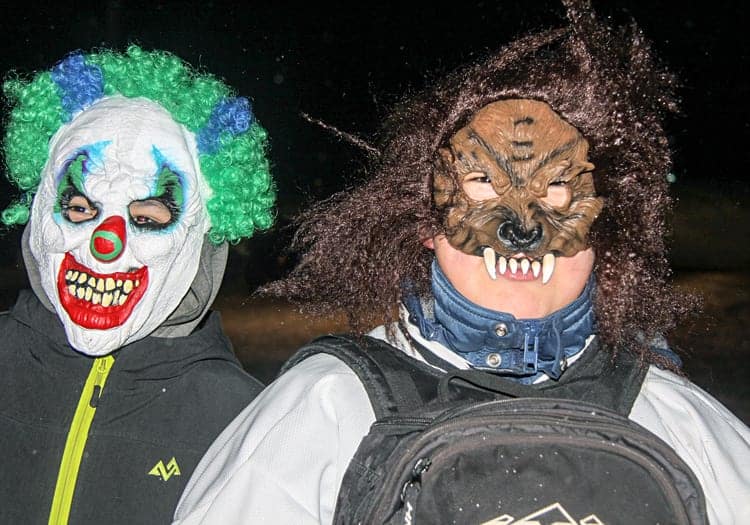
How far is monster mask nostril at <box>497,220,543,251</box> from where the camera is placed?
1.96 m

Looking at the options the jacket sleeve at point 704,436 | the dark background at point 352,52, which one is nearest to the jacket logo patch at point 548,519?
the jacket sleeve at point 704,436

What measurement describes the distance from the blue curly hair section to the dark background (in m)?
7.84

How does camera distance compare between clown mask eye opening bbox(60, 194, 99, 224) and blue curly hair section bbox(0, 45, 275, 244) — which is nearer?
clown mask eye opening bbox(60, 194, 99, 224)

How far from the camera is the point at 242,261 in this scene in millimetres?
10141

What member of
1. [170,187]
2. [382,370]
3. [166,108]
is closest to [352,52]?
[166,108]

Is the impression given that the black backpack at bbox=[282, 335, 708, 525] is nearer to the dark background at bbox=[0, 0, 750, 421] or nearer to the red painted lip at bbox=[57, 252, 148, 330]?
the red painted lip at bbox=[57, 252, 148, 330]

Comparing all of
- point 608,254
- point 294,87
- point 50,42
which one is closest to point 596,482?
point 608,254

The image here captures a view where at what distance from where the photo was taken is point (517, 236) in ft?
6.44

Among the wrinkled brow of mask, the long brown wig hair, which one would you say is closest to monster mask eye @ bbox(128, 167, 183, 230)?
the long brown wig hair

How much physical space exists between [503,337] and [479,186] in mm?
341

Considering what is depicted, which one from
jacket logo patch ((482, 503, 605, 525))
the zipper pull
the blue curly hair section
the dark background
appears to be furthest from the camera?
the dark background

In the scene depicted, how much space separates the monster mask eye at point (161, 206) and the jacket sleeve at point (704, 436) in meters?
1.30

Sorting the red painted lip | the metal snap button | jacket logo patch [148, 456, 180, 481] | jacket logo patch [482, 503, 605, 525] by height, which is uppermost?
the red painted lip

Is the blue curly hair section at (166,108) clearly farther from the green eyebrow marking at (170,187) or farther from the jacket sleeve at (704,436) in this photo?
the jacket sleeve at (704,436)
